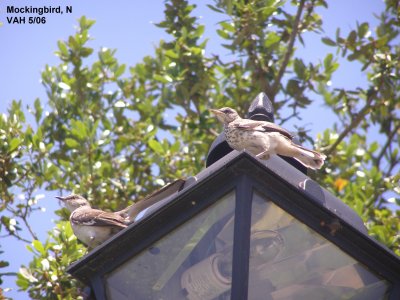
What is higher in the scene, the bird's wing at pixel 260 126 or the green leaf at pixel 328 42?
the green leaf at pixel 328 42

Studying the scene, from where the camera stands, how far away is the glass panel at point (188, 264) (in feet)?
9.54

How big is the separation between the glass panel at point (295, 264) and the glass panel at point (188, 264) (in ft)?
0.36

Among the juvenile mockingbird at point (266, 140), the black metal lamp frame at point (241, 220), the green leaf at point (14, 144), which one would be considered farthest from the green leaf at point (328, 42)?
the black metal lamp frame at point (241, 220)

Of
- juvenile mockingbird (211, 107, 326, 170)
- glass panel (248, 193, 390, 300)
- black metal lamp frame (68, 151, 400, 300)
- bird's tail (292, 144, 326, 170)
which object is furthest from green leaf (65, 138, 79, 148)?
glass panel (248, 193, 390, 300)

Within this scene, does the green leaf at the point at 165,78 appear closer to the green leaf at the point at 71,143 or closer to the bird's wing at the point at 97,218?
the green leaf at the point at 71,143

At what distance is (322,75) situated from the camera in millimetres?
8312

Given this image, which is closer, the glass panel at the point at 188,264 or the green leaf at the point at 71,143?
the glass panel at the point at 188,264

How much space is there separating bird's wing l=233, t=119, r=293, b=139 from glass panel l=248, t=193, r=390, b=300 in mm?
1491

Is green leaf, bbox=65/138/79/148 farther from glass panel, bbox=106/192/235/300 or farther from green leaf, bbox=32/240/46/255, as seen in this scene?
glass panel, bbox=106/192/235/300

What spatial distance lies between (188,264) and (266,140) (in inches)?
64.0

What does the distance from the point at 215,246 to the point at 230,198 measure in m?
0.19

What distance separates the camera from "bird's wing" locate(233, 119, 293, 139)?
440cm

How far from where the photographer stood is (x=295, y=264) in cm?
296

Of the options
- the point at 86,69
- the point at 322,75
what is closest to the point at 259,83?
the point at 322,75
